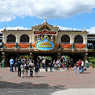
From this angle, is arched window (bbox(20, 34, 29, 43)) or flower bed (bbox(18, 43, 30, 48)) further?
arched window (bbox(20, 34, 29, 43))

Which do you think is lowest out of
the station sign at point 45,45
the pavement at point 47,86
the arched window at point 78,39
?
the pavement at point 47,86

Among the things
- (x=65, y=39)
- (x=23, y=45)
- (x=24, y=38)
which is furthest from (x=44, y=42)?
(x=65, y=39)

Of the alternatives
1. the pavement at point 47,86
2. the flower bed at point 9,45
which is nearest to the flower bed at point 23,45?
the flower bed at point 9,45

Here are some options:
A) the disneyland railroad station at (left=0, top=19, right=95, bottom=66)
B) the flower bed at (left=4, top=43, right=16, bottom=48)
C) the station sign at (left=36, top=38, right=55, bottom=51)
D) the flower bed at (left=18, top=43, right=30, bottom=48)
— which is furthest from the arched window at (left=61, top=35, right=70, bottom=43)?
the flower bed at (left=4, top=43, right=16, bottom=48)

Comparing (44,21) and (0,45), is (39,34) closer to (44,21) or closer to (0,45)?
(44,21)

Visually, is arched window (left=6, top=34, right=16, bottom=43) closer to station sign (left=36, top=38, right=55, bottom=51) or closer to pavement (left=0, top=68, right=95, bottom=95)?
station sign (left=36, top=38, right=55, bottom=51)

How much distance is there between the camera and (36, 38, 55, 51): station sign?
26.0 metres

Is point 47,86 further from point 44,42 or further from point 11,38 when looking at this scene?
point 11,38

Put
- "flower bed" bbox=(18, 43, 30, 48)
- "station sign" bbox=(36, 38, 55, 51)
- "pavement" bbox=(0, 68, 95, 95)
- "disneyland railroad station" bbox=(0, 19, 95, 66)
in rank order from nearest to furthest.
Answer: "pavement" bbox=(0, 68, 95, 95), "station sign" bbox=(36, 38, 55, 51), "disneyland railroad station" bbox=(0, 19, 95, 66), "flower bed" bbox=(18, 43, 30, 48)

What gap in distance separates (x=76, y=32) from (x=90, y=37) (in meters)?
3.82

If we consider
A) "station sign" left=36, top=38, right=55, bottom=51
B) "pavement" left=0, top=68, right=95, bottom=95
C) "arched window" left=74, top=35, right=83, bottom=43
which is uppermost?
"arched window" left=74, top=35, right=83, bottom=43

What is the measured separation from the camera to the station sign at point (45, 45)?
26.0 metres

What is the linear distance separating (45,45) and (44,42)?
1.65 ft

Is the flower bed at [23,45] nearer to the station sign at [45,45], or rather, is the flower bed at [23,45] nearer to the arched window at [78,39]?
the station sign at [45,45]
